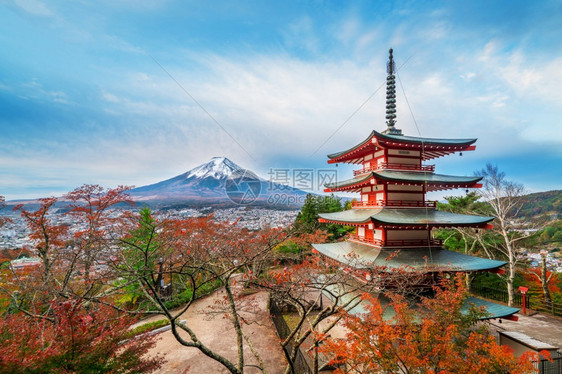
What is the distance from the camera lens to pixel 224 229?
1420cm

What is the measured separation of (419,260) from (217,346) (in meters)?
9.13

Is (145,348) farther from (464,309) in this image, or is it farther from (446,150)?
(446,150)

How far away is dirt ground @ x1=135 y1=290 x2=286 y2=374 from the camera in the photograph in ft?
26.0

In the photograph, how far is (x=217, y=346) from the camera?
30.2ft

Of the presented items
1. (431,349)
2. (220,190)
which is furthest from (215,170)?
(431,349)

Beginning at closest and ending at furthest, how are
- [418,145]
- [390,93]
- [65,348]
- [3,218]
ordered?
[65,348] → [3,218] → [418,145] → [390,93]

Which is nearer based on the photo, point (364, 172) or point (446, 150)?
point (446, 150)

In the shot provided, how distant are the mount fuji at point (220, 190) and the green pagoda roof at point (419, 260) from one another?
1766 cm

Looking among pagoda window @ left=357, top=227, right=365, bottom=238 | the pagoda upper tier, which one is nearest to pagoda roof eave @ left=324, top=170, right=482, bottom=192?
the pagoda upper tier

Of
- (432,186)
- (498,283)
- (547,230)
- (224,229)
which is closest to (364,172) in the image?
(432,186)

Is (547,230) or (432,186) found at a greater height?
(432,186)

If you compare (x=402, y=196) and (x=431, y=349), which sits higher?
(x=402, y=196)

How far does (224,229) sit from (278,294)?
7839 millimetres

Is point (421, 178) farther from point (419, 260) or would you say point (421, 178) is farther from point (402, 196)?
point (419, 260)
